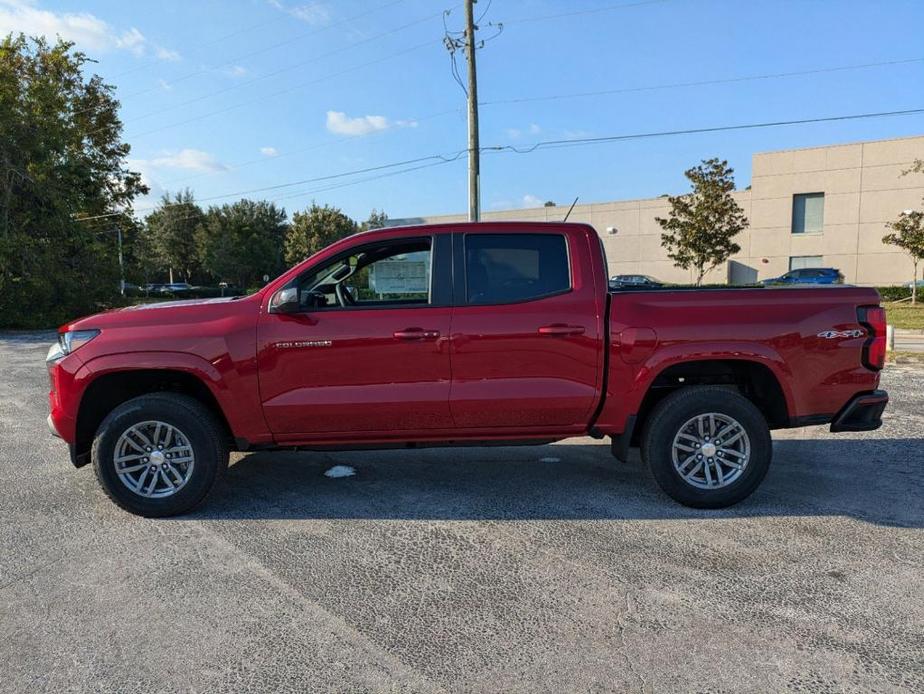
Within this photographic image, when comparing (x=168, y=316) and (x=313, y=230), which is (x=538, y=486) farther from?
(x=313, y=230)

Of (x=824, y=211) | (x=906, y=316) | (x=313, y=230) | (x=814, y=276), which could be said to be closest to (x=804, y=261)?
(x=824, y=211)

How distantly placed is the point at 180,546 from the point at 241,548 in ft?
1.27

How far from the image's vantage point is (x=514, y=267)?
14.5 feet

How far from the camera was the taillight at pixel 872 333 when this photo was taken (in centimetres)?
427

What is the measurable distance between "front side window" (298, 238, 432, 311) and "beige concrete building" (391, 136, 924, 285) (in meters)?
33.1

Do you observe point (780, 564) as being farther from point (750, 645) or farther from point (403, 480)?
point (403, 480)

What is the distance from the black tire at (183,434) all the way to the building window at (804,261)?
3859 cm

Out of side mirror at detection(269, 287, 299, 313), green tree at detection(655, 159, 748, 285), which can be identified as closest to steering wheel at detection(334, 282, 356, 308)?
side mirror at detection(269, 287, 299, 313)

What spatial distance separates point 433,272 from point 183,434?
202 cm

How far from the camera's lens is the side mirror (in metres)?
4.16

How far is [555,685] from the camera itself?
251 centimetres

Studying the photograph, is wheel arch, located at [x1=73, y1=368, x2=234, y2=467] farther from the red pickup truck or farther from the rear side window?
the rear side window

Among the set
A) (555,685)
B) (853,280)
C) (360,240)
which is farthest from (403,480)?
(853,280)

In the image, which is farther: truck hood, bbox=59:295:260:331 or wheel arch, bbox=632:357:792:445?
wheel arch, bbox=632:357:792:445
